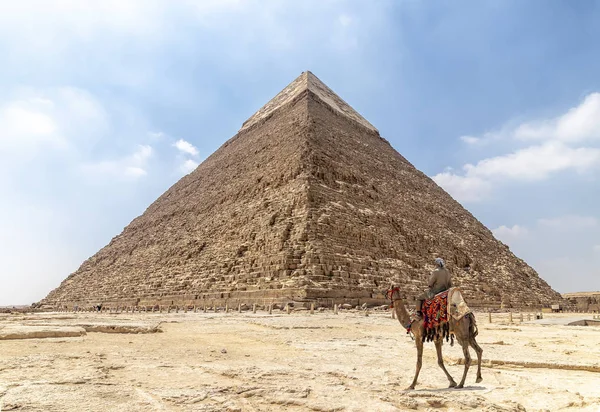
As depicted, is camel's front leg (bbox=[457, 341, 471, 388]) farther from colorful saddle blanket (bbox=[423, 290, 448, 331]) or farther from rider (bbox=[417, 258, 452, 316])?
rider (bbox=[417, 258, 452, 316])

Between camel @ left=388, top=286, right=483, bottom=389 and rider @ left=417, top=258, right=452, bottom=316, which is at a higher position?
rider @ left=417, top=258, right=452, bottom=316

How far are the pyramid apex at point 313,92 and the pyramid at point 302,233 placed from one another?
352mm

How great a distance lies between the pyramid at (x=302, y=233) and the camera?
62.3ft

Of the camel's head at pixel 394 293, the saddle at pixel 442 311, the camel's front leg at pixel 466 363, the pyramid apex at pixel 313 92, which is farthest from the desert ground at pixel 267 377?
the pyramid apex at pixel 313 92

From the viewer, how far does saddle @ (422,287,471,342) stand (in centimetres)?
343

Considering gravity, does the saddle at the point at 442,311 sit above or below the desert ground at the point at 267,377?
above

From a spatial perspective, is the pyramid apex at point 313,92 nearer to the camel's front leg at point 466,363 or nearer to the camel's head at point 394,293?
the camel's head at point 394,293

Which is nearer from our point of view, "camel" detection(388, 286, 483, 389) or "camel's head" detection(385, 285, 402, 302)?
"camel" detection(388, 286, 483, 389)

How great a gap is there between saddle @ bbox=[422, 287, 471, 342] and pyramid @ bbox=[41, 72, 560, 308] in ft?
40.1

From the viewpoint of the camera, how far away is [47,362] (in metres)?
3.84

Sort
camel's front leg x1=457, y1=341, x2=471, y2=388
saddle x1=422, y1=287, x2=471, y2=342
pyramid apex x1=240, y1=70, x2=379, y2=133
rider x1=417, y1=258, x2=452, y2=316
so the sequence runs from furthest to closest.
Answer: pyramid apex x1=240, y1=70, x2=379, y2=133 → rider x1=417, y1=258, x2=452, y2=316 → saddle x1=422, y1=287, x2=471, y2=342 → camel's front leg x1=457, y1=341, x2=471, y2=388

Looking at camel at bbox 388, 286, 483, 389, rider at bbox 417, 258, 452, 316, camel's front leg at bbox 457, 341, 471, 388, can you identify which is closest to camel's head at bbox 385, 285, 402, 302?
camel at bbox 388, 286, 483, 389

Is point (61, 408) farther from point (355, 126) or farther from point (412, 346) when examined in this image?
point (355, 126)

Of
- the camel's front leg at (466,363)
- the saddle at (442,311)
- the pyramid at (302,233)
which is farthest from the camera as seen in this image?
the pyramid at (302,233)
